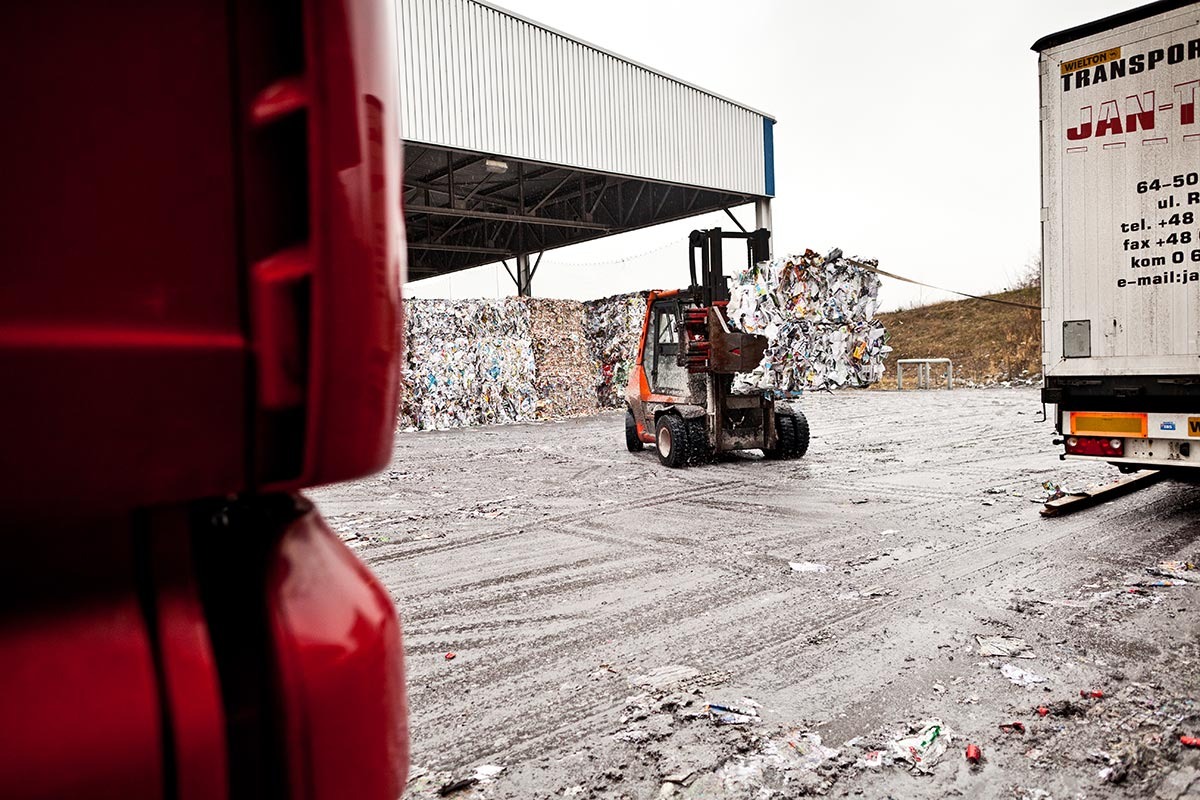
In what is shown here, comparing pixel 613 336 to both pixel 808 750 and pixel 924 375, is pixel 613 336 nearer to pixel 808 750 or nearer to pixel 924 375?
pixel 924 375

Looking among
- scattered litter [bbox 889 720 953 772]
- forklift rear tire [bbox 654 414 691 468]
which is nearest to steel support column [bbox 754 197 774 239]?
forklift rear tire [bbox 654 414 691 468]

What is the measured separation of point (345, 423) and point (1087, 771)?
3202mm

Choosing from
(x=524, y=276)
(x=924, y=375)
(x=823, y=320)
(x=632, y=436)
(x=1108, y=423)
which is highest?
(x=524, y=276)

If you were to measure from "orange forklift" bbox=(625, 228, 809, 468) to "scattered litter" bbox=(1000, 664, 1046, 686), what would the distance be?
6764 millimetres

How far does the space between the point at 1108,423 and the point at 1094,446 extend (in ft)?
0.84

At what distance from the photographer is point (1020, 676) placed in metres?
3.74

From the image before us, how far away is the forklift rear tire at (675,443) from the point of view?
432 inches

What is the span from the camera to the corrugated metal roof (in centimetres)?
1582

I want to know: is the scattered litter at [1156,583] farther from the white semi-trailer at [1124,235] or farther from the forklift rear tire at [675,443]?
the forklift rear tire at [675,443]

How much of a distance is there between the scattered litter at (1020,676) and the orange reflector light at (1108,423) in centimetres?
382

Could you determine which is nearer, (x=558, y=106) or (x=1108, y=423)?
(x=1108, y=423)

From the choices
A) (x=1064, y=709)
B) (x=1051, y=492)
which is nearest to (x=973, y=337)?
(x=1051, y=492)

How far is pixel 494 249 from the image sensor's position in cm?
2792

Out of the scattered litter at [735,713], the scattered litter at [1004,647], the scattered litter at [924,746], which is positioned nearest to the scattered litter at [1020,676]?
the scattered litter at [1004,647]
